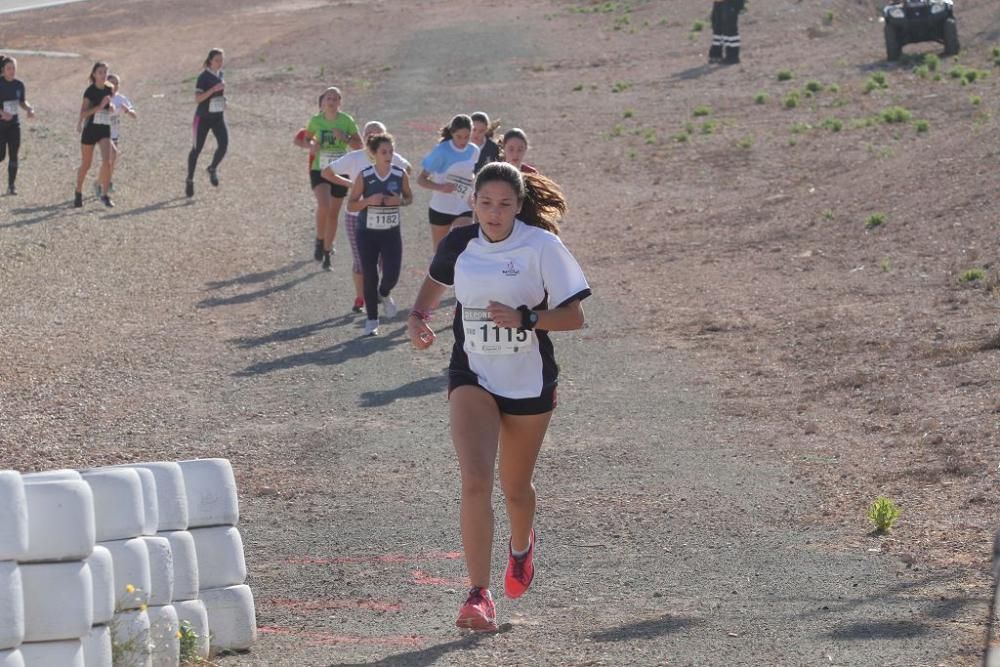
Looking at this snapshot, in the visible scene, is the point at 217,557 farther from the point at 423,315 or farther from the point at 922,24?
the point at 922,24

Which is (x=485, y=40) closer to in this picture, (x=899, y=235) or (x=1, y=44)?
(x=1, y=44)

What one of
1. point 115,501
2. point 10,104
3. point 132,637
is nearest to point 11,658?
point 132,637

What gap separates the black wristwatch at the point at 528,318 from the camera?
6.25 m

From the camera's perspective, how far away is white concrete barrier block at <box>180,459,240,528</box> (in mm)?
6180

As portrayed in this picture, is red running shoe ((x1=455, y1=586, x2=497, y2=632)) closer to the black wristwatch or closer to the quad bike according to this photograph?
the black wristwatch

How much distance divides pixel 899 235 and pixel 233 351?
8209 millimetres

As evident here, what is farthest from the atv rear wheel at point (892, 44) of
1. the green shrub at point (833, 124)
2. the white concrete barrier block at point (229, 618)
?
the white concrete barrier block at point (229, 618)

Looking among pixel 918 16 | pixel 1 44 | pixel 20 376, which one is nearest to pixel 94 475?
pixel 20 376

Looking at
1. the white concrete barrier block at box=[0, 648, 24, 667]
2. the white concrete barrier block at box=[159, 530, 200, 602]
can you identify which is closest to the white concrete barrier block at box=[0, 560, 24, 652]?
the white concrete barrier block at box=[0, 648, 24, 667]

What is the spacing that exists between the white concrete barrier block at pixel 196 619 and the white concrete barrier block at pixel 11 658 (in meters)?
1.22

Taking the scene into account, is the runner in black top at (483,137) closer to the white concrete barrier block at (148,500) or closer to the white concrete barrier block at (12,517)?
the white concrete barrier block at (148,500)

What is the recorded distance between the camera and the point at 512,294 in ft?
21.1

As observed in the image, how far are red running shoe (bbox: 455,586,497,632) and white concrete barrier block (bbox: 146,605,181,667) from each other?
3.90 ft

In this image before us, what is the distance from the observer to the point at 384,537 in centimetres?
816
